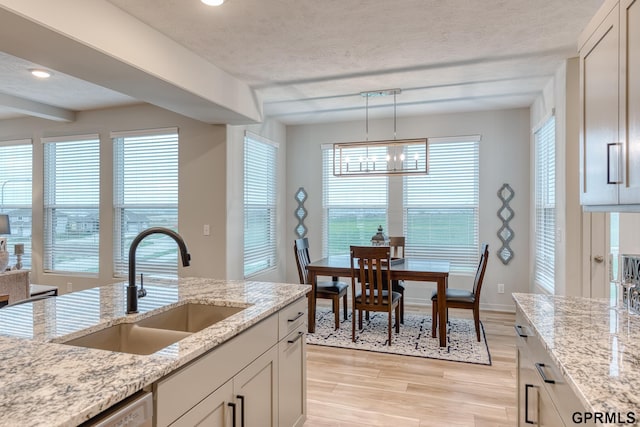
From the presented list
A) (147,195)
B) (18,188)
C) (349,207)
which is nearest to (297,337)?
(147,195)

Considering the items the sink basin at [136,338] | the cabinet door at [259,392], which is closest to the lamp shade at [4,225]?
the sink basin at [136,338]

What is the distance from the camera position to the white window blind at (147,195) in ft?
15.2

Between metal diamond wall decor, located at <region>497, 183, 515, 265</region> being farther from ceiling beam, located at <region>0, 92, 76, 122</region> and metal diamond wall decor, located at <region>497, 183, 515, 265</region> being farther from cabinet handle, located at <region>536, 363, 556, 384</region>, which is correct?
ceiling beam, located at <region>0, 92, 76, 122</region>

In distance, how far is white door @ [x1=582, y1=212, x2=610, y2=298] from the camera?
3180mm

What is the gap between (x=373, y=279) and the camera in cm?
389

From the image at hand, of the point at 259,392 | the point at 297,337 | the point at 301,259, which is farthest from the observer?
the point at 301,259

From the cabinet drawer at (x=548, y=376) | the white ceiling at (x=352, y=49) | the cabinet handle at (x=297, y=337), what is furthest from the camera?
the white ceiling at (x=352, y=49)

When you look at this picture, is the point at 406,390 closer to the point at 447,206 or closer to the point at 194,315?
the point at 194,315

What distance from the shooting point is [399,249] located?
17.5 feet

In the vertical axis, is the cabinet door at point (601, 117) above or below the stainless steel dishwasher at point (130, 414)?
above

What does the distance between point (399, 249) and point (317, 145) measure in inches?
78.4

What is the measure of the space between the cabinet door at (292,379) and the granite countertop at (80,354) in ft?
0.78

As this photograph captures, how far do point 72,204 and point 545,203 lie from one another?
5.85 meters

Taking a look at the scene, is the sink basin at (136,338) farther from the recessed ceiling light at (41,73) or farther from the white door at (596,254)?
the white door at (596,254)
